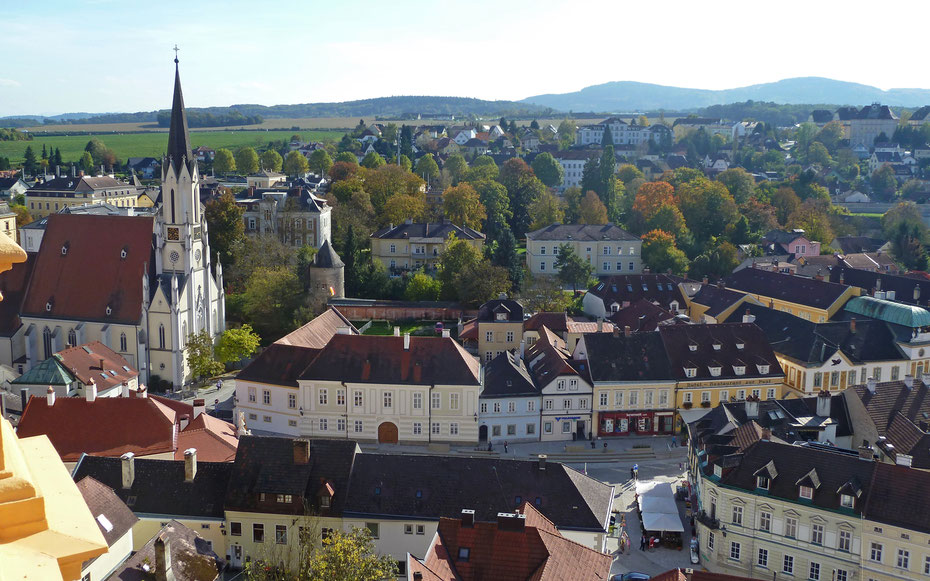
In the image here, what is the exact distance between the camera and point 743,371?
54.9m

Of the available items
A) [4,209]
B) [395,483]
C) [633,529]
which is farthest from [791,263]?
[4,209]

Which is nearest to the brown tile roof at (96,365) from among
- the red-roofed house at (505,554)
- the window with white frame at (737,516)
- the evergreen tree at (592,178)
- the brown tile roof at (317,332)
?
the brown tile roof at (317,332)

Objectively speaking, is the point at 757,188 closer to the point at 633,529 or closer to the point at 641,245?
the point at 641,245

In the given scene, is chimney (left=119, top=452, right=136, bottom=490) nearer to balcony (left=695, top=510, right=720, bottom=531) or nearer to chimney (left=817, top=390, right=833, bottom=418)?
balcony (left=695, top=510, right=720, bottom=531)

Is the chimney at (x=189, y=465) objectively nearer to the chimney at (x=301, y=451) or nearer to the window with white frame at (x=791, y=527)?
the chimney at (x=301, y=451)

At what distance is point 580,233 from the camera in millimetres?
91000

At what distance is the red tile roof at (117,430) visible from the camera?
4006 cm

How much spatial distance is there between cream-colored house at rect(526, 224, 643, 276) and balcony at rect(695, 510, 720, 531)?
5207cm

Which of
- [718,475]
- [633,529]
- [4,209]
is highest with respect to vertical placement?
[4,209]

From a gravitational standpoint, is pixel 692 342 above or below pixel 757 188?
below

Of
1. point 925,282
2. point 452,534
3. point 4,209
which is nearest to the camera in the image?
point 452,534

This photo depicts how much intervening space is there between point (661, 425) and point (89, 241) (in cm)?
3939

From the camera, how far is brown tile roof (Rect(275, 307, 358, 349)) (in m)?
54.6

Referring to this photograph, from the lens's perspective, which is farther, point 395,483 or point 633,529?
point 633,529
